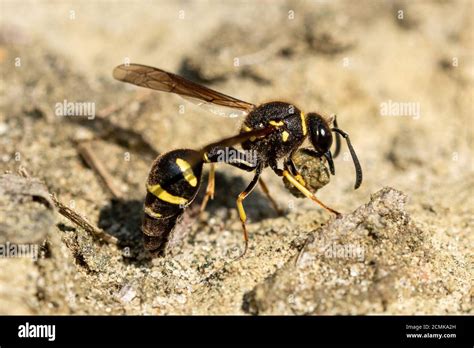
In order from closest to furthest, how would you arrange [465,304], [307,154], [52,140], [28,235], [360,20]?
[28,235], [465,304], [307,154], [52,140], [360,20]

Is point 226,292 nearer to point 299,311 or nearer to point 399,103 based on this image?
point 299,311

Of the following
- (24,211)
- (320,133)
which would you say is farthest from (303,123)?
(24,211)

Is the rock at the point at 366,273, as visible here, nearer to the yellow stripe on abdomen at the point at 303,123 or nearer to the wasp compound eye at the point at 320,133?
the wasp compound eye at the point at 320,133

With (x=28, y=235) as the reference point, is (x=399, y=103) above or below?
above

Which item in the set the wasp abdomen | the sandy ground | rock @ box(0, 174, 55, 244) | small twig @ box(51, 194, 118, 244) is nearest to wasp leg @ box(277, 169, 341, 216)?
the sandy ground

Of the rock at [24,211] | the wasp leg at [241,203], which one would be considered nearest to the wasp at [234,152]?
the wasp leg at [241,203]
